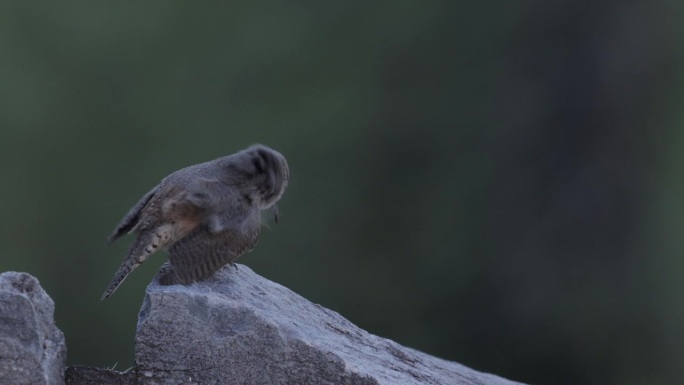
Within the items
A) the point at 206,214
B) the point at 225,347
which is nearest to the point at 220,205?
the point at 206,214

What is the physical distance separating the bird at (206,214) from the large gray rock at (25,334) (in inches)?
15.1

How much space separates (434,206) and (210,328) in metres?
6.64

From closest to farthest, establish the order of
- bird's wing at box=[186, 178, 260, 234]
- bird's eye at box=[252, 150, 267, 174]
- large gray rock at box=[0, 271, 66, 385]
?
large gray rock at box=[0, 271, 66, 385] < bird's wing at box=[186, 178, 260, 234] < bird's eye at box=[252, 150, 267, 174]

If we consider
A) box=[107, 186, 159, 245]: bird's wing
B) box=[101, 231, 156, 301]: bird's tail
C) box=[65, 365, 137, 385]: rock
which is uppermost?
box=[107, 186, 159, 245]: bird's wing

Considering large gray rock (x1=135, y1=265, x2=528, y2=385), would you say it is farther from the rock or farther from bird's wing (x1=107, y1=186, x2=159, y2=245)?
bird's wing (x1=107, y1=186, x2=159, y2=245)

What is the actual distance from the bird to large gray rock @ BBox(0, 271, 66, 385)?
385 mm

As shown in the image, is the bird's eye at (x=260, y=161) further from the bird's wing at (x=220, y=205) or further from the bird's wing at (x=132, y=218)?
the bird's wing at (x=132, y=218)

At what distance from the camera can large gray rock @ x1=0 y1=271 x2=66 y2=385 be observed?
147 inches

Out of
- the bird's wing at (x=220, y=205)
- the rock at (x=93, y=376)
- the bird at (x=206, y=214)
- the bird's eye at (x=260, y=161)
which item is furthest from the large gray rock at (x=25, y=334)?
the bird's eye at (x=260, y=161)

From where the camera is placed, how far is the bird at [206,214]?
14.2 ft

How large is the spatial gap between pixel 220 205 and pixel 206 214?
64 millimetres

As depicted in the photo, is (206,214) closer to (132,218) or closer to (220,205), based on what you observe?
(220,205)

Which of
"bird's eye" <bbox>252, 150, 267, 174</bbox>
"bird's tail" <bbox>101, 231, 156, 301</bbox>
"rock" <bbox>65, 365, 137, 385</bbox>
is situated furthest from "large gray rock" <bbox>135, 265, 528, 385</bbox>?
"bird's eye" <bbox>252, 150, 267, 174</bbox>

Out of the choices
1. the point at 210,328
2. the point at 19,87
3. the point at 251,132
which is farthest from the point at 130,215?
the point at 19,87
